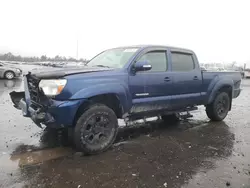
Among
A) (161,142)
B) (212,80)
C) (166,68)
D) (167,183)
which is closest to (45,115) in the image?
(167,183)

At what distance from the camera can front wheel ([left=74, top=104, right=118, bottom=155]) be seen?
12.2 ft

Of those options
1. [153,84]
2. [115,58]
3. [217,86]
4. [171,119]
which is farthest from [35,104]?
[217,86]

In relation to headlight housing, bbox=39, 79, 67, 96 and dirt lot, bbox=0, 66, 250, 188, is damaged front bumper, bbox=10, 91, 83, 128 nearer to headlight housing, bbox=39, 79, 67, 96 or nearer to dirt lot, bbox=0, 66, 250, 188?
headlight housing, bbox=39, 79, 67, 96

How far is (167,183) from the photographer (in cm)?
307

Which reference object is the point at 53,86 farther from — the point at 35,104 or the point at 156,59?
the point at 156,59

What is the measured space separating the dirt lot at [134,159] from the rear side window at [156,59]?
56.8 inches

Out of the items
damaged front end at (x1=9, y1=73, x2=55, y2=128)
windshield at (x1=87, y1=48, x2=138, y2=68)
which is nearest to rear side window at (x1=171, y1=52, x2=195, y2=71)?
windshield at (x1=87, y1=48, x2=138, y2=68)

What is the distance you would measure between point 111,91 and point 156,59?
146 cm

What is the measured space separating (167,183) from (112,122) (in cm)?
142

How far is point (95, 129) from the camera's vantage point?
154 inches

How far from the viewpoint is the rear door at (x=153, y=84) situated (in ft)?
14.3

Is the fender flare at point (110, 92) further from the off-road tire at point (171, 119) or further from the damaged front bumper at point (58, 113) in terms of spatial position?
the off-road tire at point (171, 119)

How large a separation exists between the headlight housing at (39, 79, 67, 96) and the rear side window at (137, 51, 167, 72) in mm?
1756

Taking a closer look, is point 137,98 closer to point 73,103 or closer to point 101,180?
point 73,103
